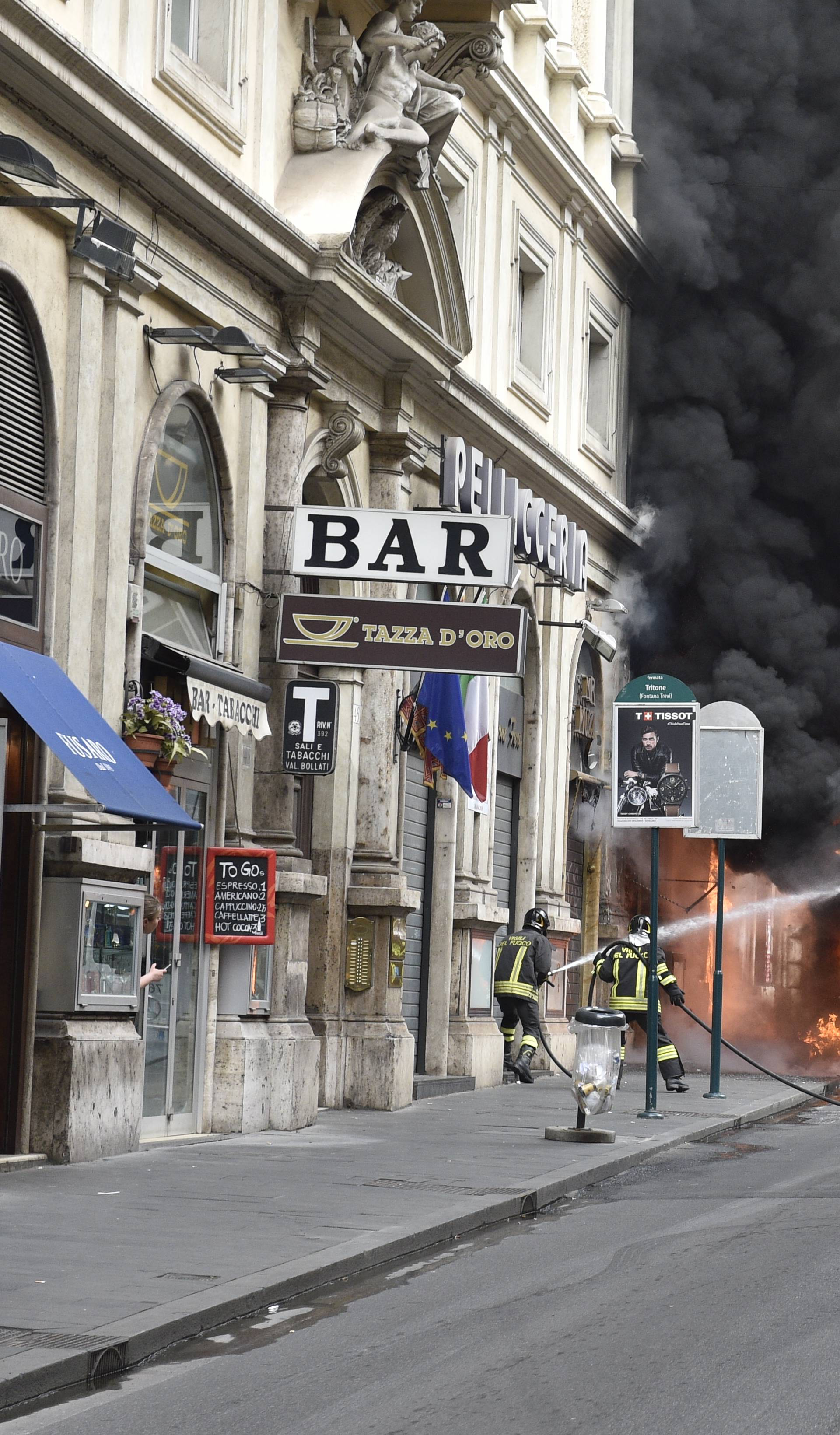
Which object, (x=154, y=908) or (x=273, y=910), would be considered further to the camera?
(x=273, y=910)

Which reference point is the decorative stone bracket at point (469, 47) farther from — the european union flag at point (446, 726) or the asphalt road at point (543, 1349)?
the asphalt road at point (543, 1349)

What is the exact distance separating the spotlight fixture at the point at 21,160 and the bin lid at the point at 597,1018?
6592mm

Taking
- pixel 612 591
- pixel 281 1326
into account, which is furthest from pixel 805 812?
pixel 281 1326

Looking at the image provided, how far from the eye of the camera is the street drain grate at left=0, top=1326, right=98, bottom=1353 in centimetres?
672

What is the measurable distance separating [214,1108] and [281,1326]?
6.87 metres

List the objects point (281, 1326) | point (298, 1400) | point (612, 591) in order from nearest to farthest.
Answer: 1. point (298, 1400)
2. point (281, 1326)
3. point (612, 591)

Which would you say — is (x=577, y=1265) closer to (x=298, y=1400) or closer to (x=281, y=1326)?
(x=281, y=1326)

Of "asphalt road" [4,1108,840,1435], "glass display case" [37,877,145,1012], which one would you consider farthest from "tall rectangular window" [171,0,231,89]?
"asphalt road" [4,1108,840,1435]

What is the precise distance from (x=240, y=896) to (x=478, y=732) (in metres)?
6.02

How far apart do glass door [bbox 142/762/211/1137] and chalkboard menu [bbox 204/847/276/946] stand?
0.08 meters

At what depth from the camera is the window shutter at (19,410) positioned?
1173 cm

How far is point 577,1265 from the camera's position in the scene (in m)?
9.16

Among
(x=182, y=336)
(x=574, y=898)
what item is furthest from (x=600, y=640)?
(x=182, y=336)

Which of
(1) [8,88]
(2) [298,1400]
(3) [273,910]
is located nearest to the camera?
(2) [298,1400]
